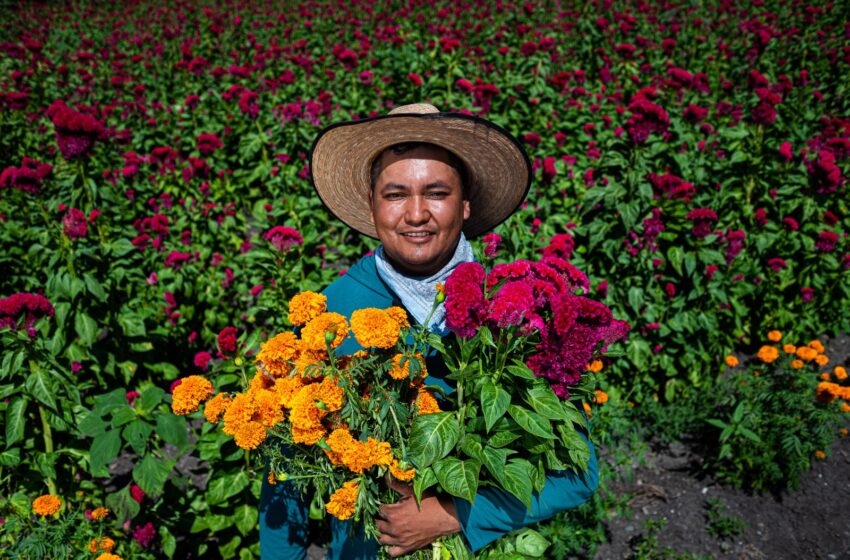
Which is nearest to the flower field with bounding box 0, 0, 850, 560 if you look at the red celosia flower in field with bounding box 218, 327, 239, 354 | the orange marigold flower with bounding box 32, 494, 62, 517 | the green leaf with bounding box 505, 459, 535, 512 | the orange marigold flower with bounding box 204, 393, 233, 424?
the orange marigold flower with bounding box 32, 494, 62, 517

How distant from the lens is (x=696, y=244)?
3.39 metres

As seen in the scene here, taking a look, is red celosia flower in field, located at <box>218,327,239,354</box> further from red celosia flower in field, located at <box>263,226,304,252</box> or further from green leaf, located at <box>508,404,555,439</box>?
green leaf, located at <box>508,404,555,439</box>

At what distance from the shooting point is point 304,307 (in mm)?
1175

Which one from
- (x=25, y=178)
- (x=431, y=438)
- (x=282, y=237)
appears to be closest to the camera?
(x=431, y=438)

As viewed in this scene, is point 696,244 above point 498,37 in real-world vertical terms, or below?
below

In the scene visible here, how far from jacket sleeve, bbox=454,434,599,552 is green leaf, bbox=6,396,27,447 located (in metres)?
2.24

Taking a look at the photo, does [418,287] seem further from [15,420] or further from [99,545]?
[15,420]

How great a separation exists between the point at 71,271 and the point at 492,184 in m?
2.58

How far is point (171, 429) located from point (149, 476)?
32 cm

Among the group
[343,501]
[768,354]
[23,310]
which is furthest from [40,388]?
[768,354]

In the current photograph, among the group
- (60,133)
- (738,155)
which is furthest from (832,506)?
(60,133)

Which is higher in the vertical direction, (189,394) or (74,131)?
(74,131)

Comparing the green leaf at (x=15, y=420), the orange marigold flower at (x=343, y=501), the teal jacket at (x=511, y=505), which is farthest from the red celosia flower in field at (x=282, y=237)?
the orange marigold flower at (x=343, y=501)

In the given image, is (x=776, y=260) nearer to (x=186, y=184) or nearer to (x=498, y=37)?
(x=186, y=184)
